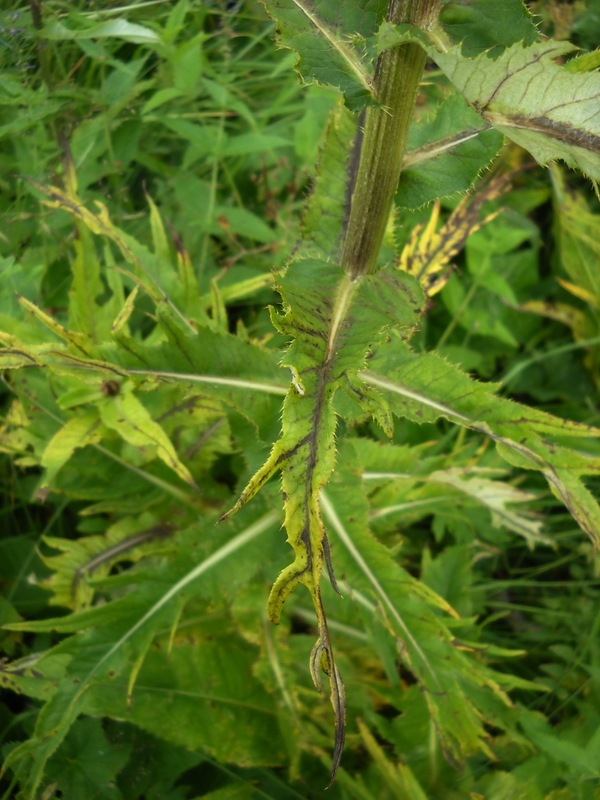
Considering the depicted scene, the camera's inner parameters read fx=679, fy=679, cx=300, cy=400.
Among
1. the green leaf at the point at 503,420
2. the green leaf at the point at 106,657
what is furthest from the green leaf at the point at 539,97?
the green leaf at the point at 106,657

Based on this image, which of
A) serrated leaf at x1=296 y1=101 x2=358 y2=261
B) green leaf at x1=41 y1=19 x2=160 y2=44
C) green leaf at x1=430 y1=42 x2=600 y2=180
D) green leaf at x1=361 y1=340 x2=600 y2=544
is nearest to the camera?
green leaf at x1=430 y1=42 x2=600 y2=180

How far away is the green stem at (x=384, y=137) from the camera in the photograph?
2.51ft

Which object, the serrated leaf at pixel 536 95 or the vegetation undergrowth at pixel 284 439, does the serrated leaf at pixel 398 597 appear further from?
the serrated leaf at pixel 536 95

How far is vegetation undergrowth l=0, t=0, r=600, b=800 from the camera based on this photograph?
31.3 inches

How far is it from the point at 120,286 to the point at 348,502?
0.67m

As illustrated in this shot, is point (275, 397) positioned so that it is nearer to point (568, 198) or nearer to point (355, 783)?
point (355, 783)

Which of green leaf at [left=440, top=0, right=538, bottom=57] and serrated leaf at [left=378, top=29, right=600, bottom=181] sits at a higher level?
green leaf at [left=440, top=0, right=538, bottom=57]

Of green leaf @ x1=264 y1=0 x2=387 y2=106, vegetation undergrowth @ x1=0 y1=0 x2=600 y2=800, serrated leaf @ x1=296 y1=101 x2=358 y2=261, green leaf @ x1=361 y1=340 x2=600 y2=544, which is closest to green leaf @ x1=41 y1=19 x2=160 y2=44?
vegetation undergrowth @ x1=0 y1=0 x2=600 y2=800

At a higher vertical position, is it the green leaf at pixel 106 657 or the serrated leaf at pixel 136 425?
the serrated leaf at pixel 136 425

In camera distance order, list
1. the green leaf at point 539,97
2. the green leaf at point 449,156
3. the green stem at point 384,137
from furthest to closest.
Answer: the green leaf at point 449,156, the green stem at point 384,137, the green leaf at point 539,97

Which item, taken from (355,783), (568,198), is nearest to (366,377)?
(355,783)

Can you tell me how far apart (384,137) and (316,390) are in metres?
0.33

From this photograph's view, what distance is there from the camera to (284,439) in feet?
2.44

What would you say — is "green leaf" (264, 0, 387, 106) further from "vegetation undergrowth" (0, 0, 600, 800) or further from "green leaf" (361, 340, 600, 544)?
"green leaf" (361, 340, 600, 544)
